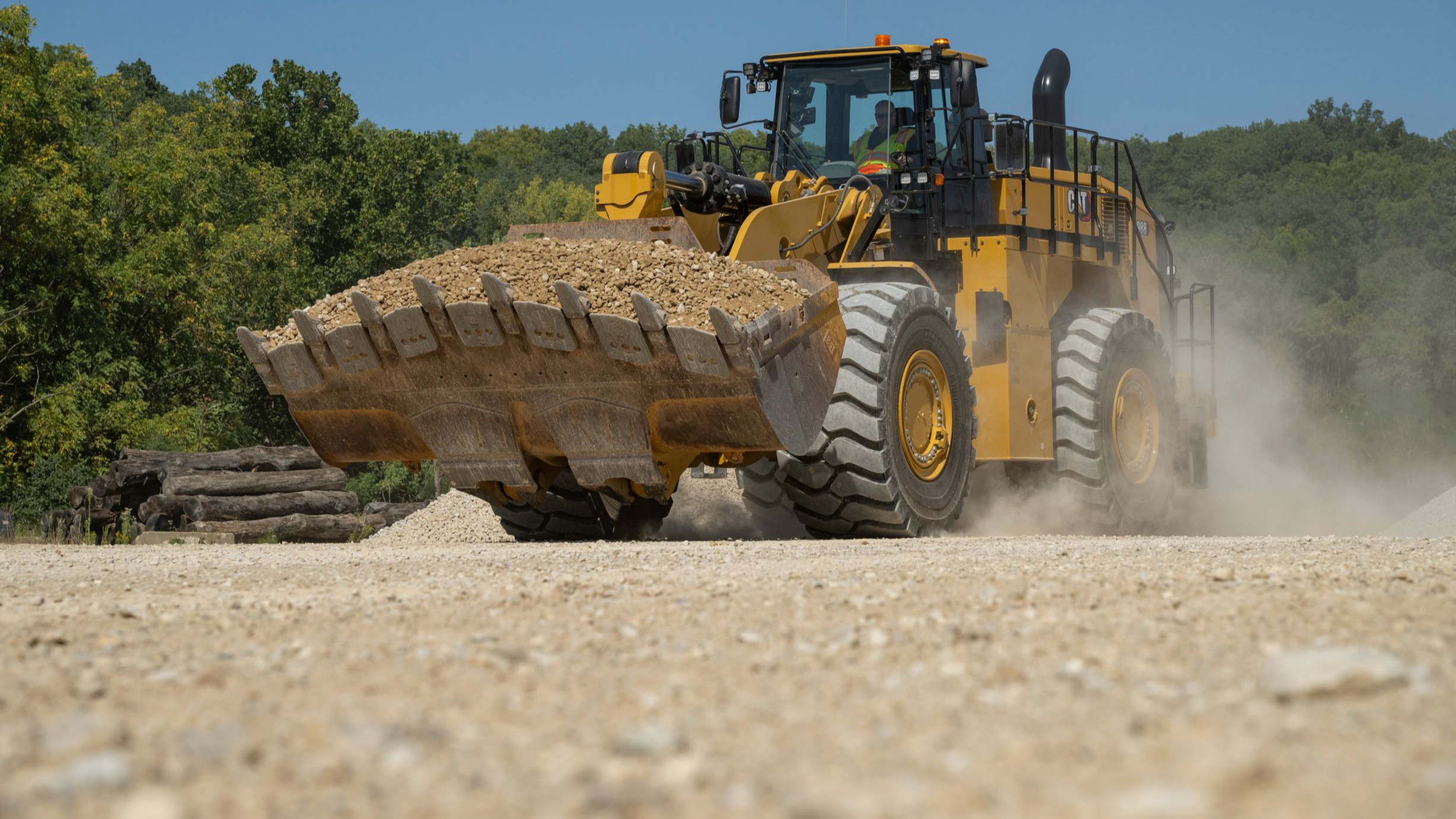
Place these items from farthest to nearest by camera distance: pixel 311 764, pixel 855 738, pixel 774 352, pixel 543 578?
pixel 774 352, pixel 543 578, pixel 855 738, pixel 311 764

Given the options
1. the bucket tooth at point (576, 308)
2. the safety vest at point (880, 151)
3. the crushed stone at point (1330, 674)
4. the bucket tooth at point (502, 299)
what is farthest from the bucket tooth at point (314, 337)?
the crushed stone at point (1330, 674)

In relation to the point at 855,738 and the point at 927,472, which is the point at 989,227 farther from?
the point at 855,738

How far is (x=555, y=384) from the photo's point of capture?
8.38 m

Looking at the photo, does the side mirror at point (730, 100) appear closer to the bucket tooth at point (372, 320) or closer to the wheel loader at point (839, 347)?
the wheel loader at point (839, 347)

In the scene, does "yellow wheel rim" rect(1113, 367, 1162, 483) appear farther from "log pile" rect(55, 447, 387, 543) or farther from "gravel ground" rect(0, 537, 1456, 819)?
"log pile" rect(55, 447, 387, 543)

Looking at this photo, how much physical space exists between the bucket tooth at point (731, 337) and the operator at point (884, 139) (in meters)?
4.39

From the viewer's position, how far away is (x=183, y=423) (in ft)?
84.1

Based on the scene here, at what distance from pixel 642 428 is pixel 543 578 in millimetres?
2490

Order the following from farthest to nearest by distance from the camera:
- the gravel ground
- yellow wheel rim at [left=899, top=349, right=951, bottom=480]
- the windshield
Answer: the windshield → yellow wheel rim at [left=899, top=349, right=951, bottom=480] → the gravel ground

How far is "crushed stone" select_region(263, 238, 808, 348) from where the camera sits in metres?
8.12

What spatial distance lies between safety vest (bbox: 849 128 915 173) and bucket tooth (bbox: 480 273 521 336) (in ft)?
14.5

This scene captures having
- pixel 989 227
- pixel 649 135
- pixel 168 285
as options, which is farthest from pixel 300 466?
pixel 649 135

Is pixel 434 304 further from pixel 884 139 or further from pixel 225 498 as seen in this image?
pixel 225 498

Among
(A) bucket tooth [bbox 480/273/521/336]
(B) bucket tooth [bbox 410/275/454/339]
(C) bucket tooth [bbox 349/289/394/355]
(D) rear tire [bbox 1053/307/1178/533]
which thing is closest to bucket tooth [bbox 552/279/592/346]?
(A) bucket tooth [bbox 480/273/521/336]
